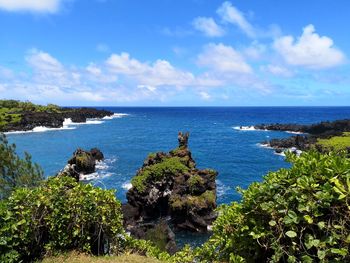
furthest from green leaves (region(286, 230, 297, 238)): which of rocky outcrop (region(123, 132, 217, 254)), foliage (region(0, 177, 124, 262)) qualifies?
rocky outcrop (region(123, 132, 217, 254))

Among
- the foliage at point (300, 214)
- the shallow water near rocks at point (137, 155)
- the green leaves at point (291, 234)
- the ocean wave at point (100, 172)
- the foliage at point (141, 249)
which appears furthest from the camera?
the ocean wave at point (100, 172)

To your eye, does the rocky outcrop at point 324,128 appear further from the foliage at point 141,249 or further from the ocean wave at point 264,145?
the foliage at point 141,249

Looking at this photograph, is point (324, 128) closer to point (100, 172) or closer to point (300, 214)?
point (100, 172)

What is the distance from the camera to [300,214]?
6551 millimetres

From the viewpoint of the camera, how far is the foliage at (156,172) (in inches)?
1554

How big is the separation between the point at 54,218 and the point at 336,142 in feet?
252

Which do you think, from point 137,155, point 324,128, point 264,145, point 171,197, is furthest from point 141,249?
point 324,128

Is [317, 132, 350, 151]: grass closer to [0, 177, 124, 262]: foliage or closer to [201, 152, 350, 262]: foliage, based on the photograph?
[0, 177, 124, 262]: foliage

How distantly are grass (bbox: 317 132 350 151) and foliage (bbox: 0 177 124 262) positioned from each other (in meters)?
67.3

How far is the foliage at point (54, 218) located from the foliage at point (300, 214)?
688 centimetres

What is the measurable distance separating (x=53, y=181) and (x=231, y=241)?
7931mm

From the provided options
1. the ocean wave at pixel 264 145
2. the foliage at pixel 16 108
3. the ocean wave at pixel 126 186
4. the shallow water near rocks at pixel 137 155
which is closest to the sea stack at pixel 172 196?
the shallow water near rocks at pixel 137 155

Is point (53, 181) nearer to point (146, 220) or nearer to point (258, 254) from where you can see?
point (258, 254)

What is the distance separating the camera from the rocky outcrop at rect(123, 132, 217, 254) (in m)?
36.7
